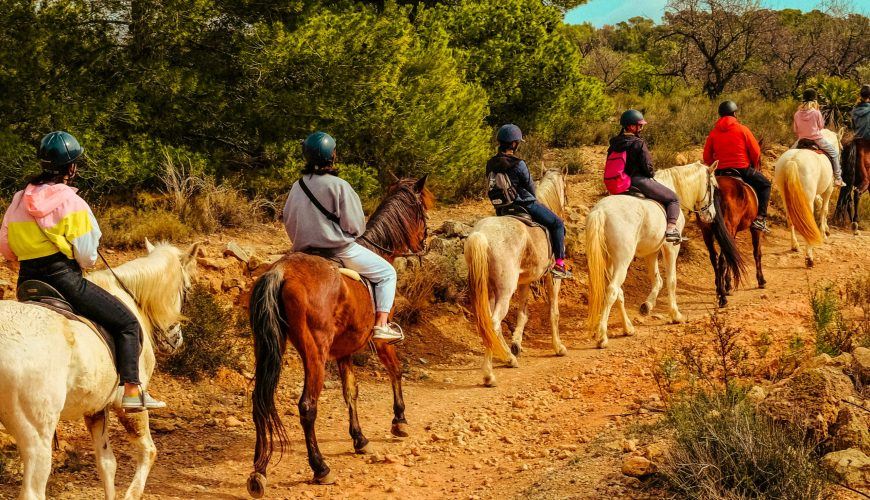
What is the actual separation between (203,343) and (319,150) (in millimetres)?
3415

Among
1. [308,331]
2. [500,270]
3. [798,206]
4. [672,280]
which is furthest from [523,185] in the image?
[798,206]

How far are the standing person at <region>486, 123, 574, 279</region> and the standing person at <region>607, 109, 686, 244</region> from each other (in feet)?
5.15

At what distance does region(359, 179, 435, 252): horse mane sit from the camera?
8.06 meters

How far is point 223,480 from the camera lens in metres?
7.07

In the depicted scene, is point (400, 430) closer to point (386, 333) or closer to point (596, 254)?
point (386, 333)

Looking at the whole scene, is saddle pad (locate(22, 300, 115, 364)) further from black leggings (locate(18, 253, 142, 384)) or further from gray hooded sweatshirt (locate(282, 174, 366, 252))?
gray hooded sweatshirt (locate(282, 174, 366, 252))

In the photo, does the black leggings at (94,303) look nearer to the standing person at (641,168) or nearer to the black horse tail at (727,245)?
the standing person at (641,168)

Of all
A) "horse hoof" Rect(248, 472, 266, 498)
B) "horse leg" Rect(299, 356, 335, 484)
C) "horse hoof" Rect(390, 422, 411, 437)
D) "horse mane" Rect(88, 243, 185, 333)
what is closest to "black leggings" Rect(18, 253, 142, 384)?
"horse mane" Rect(88, 243, 185, 333)

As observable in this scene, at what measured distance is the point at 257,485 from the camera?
628 centimetres

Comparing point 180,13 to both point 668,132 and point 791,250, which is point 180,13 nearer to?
point 791,250

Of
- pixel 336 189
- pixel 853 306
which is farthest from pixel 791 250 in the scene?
pixel 336 189

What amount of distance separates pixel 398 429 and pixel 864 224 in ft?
46.4

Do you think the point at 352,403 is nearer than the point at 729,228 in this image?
Yes

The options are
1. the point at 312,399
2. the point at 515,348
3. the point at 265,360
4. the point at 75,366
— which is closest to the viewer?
the point at 75,366
